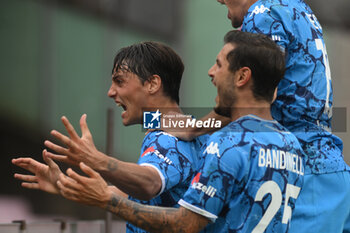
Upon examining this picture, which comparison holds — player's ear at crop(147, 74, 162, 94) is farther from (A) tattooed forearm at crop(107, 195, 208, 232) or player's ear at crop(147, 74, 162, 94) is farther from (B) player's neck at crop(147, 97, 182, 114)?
(A) tattooed forearm at crop(107, 195, 208, 232)

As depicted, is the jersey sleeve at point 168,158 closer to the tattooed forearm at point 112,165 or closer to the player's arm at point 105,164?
the player's arm at point 105,164

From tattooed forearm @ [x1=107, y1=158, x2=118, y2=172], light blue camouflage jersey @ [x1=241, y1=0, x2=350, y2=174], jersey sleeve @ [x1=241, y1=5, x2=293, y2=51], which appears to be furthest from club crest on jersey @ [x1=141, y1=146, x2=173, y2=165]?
jersey sleeve @ [x1=241, y1=5, x2=293, y2=51]

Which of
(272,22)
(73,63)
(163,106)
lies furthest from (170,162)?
(73,63)

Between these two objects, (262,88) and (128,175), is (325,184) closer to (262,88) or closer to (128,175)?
(262,88)

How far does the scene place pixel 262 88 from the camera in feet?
9.45

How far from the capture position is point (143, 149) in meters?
3.37

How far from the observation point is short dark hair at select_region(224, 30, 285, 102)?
2.88 metres

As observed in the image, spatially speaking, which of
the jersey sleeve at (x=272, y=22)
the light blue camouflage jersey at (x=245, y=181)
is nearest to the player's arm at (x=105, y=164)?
the light blue camouflage jersey at (x=245, y=181)

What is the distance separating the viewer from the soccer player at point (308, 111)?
3.27 metres

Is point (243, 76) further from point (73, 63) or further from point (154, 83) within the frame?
point (73, 63)

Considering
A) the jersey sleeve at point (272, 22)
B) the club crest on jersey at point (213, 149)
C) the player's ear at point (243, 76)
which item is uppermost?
the jersey sleeve at point (272, 22)

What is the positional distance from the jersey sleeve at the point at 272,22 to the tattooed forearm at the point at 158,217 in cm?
111

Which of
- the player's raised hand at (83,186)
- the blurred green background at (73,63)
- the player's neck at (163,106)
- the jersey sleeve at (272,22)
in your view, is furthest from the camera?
the blurred green background at (73,63)

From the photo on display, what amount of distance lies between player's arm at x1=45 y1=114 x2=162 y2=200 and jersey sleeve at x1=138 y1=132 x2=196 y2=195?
0.06m
